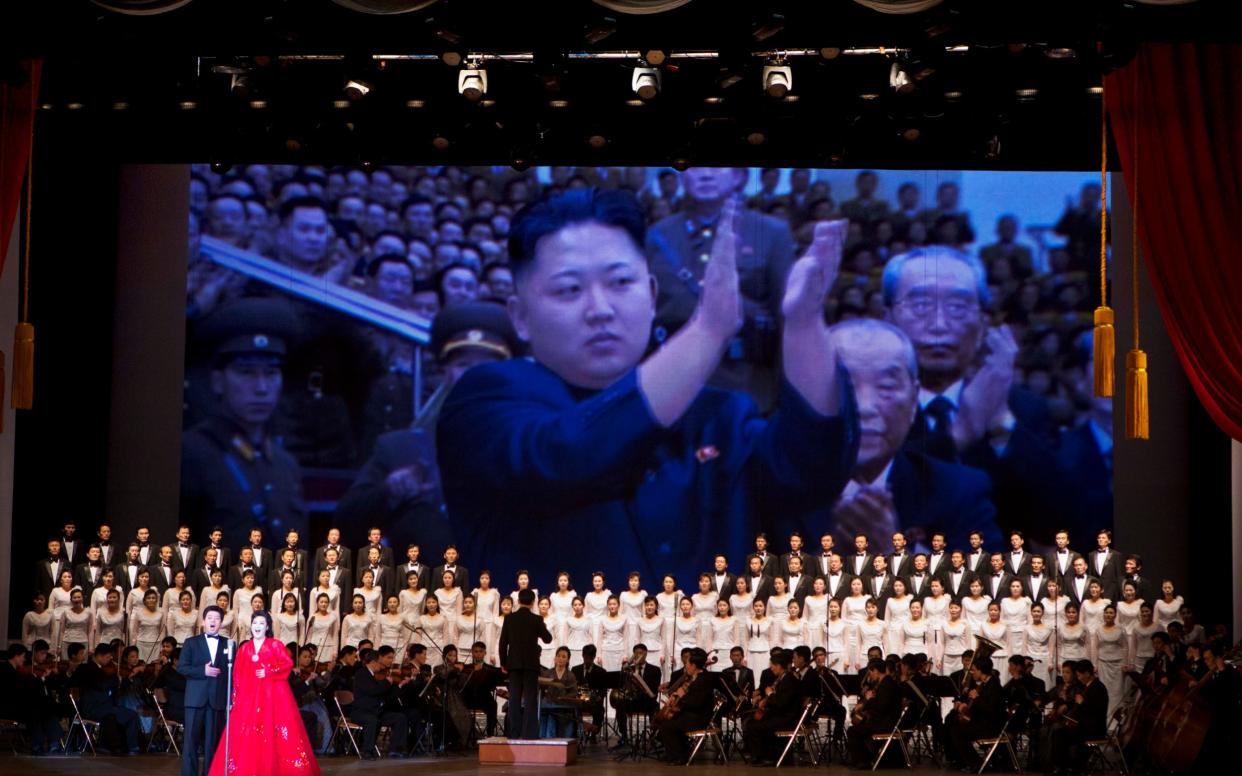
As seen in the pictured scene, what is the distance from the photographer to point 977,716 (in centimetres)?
1232

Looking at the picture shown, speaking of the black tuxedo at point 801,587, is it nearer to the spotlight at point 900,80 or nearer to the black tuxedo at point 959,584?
the black tuxedo at point 959,584

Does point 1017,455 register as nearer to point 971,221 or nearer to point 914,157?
point 971,221

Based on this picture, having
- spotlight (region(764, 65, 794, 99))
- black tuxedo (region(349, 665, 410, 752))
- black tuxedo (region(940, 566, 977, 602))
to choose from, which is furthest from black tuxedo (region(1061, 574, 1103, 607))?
black tuxedo (region(349, 665, 410, 752))

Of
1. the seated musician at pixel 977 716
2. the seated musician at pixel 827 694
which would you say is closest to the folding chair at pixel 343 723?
the seated musician at pixel 827 694

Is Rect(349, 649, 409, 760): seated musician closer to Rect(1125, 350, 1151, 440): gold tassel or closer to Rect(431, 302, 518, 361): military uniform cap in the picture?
Rect(431, 302, 518, 361): military uniform cap

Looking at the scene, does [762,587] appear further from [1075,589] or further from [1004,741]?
[1004,741]

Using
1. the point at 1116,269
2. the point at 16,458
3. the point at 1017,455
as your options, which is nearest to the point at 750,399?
the point at 1017,455

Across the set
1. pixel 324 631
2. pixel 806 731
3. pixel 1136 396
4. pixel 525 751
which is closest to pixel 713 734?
pixel 806 731

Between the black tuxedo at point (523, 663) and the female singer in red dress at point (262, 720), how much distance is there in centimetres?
237

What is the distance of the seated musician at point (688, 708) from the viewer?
12.6m

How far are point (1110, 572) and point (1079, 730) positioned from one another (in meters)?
3.73

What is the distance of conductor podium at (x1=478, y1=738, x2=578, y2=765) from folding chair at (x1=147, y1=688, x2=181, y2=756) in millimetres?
2989

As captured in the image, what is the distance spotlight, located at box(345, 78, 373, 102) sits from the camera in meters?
13.2

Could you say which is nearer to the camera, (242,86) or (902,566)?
(242,86)
